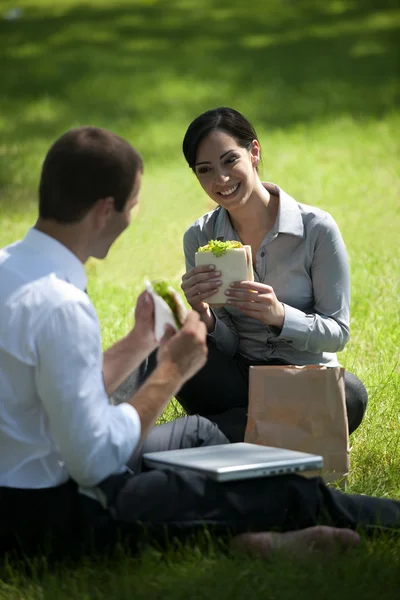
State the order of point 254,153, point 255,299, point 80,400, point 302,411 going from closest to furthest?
1. point 80,400
2. point 302,411
3. point 255,299
4. point 254,153

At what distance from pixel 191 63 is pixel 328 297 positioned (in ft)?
35.2

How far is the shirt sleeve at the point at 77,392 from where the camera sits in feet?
8.36

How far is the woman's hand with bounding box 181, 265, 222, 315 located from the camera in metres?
3.87

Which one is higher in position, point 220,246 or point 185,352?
point 220,246

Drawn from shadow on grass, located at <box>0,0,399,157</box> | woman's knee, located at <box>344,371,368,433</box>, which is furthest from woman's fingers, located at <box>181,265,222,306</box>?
shadow on grass, located at <box>0,0,399,157</box>

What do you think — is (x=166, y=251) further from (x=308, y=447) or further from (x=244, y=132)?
(x=308, y=447)

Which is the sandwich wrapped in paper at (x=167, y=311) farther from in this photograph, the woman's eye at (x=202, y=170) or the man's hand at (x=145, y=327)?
the woman's eye at (x=202, y=170)

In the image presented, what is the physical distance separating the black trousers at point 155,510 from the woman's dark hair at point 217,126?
1669 millimetres

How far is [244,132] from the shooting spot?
164 inches

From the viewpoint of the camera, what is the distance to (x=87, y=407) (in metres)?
2.55

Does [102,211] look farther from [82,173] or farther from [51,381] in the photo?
[51,381]

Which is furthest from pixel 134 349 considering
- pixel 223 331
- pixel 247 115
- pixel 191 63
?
pixel 191 63

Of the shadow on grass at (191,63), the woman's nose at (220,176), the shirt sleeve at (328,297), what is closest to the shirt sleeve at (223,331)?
the shirt sleeve at (328,297)

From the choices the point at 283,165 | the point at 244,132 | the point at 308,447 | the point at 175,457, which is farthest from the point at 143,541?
the point at 283,165
